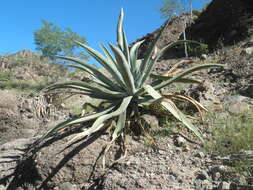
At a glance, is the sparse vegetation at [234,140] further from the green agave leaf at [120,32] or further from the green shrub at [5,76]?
the green shrub at [5,76]

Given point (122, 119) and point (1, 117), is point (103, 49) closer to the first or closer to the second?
point (122, 119)

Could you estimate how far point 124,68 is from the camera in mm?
2350

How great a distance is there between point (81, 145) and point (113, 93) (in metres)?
0.74

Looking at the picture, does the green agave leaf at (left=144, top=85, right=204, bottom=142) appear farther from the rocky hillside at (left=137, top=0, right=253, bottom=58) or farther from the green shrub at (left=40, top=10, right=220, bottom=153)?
the rocky hillside at (left=137, top=0, right=253, bottom=58)

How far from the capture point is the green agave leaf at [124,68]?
2.18 m

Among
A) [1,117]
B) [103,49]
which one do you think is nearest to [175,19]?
[103,49]

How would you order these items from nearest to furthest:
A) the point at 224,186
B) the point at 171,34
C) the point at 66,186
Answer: the point at 224,186 → the point at 66,186 → the point at 171,34

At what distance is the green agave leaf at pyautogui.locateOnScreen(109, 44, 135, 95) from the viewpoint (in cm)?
218

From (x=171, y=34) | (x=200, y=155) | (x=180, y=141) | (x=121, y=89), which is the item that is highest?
(x=171, y=34)

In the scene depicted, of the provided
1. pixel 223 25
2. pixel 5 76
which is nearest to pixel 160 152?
pixel 223 25

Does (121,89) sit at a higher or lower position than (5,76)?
lower

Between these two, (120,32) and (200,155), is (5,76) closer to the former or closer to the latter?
(120,32)

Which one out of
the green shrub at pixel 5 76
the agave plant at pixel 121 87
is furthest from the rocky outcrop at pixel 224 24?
the green shrub at pixel 5 76

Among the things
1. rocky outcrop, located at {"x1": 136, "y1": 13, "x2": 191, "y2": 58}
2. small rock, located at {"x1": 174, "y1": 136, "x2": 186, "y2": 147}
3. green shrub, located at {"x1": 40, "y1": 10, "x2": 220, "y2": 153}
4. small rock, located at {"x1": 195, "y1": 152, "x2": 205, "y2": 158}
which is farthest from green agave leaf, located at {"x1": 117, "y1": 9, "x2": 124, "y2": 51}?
rocky outcrop, located at {"x1": 136, "y1": 13, "x2": 191, "y2": 58}
